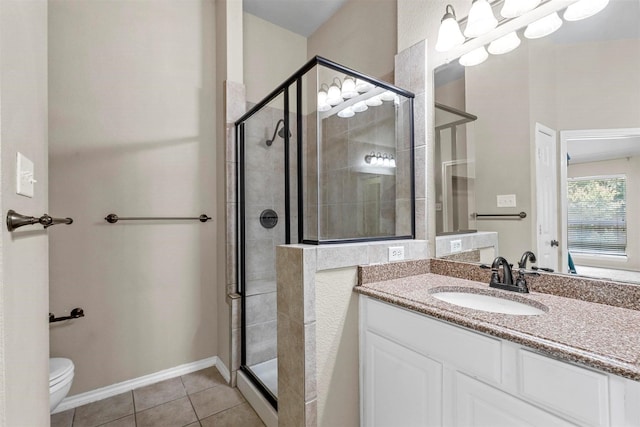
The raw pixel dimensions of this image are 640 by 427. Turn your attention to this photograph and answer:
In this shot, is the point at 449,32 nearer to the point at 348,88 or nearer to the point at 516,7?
the point at 516,7

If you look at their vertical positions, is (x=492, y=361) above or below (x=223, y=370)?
above

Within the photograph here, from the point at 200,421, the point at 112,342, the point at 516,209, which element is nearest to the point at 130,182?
the point at 112,342

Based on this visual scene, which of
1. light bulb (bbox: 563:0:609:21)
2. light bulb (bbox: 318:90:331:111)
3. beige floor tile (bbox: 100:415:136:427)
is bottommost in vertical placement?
beige floor tile (bbox: 100:415:136:427)

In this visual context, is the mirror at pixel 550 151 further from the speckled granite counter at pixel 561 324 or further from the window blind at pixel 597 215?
the speckled granite counter at pixel 561 324

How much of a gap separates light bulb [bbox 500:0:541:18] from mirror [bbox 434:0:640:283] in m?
0.13

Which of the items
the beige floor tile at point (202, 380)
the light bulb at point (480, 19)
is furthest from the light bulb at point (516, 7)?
the beige floor tile at point (202, 380)

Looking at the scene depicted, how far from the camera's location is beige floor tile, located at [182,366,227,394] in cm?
203

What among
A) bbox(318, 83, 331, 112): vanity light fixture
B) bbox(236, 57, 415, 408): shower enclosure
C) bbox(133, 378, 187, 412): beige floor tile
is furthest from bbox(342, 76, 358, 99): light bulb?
bbox(133, 378, 187, 412): beige floor tile

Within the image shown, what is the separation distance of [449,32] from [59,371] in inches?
107

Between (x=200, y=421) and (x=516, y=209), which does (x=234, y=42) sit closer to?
(x=516, y=209)

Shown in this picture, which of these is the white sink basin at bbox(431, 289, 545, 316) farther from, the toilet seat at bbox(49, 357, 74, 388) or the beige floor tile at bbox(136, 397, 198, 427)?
the toilet seat at bbox(49, 357, 74, 388)

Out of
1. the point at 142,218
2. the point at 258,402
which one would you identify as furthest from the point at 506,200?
the point at 142,218

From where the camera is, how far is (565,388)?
75cm

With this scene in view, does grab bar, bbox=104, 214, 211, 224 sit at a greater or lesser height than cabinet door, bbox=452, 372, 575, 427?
greater
